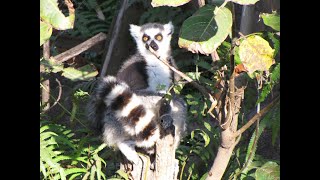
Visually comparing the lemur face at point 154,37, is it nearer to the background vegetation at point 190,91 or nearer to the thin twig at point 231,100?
the background vegetation at point 190,91

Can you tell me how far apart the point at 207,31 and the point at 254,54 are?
0.15 meters

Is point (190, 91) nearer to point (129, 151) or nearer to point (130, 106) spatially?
point (129, 151)

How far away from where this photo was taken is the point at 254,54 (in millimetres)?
1633

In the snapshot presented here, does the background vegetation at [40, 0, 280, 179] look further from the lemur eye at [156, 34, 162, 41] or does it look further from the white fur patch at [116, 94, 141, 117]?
the lemur eye at [156, 34, 162, 41]

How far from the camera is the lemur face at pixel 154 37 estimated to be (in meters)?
3.91

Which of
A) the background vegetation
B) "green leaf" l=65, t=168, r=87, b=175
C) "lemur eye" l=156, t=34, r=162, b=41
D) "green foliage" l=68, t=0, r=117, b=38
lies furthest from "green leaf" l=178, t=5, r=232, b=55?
"green foliage" l=68, t=0, r=117, b=38

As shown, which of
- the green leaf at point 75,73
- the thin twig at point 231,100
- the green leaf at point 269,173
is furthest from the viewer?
the green leaf at point 75,73

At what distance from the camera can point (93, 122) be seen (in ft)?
10.6

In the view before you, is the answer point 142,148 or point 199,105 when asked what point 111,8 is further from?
point 142,148

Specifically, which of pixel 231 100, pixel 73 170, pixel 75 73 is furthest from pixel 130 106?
pixel 231 100

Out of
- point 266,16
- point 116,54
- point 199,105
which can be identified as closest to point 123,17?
point 116,54

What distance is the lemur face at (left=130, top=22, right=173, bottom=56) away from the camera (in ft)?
12.8

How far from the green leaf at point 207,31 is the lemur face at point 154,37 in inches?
86.0

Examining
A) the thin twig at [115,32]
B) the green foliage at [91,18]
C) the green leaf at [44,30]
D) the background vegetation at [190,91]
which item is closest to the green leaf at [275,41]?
the background vegetation at [190,91]
